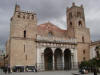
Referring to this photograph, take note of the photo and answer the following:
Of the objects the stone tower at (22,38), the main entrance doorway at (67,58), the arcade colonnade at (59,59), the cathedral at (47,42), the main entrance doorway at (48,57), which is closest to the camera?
the stone tower at (22,38)

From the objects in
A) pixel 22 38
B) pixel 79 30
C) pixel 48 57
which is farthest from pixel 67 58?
pixel 22 38

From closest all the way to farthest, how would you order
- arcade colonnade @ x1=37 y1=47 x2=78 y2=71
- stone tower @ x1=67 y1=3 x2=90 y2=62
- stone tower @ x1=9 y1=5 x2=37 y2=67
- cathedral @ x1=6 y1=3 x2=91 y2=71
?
1. stone tower @ x1=9 y1=5 x2=37 y2=67
2. cathedral @ x1=6 y1=3 x2=91 y2=71
3. arcade colonnade @ x1=37 y1=47 x2=78 y2=71
4. stone tower @ x1=67 y1=3 x2=90 y2=62

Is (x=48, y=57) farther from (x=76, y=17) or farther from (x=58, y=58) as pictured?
(x=76, y=17)

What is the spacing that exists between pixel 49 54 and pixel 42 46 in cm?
387

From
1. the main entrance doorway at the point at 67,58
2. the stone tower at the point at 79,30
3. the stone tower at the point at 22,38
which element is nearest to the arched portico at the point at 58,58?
the main entrance doorway at the point at 67,58

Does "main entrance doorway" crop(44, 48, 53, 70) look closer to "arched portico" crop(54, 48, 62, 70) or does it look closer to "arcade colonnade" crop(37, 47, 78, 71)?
"arcade colonnade" crop(37, 47, 78, 71)

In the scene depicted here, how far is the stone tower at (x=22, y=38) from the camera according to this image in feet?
92.4

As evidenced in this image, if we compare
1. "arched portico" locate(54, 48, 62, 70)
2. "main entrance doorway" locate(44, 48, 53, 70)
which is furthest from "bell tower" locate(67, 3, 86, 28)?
"main entrance doorway" locate(44, 48, 53, 70)

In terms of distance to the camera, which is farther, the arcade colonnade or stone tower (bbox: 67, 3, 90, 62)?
stone tower (bbox: 67, 3, 90, 62)

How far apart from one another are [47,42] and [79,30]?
9.52 m

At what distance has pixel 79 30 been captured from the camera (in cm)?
3659

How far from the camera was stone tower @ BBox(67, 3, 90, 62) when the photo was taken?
3556cm

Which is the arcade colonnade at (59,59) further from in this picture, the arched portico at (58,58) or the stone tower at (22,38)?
the stone tower at (22,38)

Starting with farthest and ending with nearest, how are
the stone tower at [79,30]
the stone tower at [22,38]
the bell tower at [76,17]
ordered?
the bell tower at [76,17] < the stone tower at [79,30] < the stone tower at [22,38]
